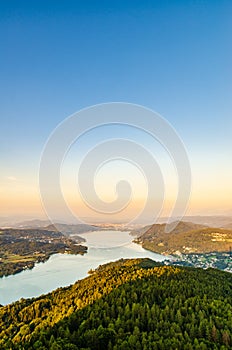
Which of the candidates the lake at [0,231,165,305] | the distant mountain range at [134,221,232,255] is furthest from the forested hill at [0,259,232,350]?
the distant mountain range at [134,221,232,255]

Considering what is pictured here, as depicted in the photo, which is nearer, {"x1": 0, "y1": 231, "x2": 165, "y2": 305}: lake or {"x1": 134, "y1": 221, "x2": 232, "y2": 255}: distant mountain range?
{"x1": 0, "y1": 231, "x2": 165, "y2": 305}: lake

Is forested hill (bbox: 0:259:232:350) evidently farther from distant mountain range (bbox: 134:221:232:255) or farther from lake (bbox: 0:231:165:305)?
distant mountain range (bbox: 134:221:232:255)

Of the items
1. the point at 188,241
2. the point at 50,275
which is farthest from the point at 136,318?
the point at 188,241

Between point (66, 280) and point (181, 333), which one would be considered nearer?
point (181, 333)

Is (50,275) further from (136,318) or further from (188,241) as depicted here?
(188,241)

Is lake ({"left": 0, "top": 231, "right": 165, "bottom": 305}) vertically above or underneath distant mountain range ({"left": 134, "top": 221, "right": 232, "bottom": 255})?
underneath

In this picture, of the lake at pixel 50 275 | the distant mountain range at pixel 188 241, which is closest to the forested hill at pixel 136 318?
the lake at pixel 50 275

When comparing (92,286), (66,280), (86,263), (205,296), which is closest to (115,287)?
(92,286)

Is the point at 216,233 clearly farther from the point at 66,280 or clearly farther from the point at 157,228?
the point at 66,280
